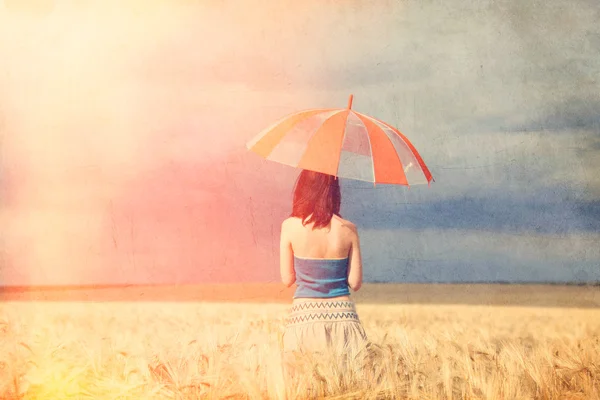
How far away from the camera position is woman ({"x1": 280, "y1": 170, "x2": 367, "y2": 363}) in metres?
3.77

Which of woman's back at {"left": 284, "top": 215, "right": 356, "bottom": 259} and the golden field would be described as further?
the golden field

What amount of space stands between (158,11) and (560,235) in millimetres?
3061

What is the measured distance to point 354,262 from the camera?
3816mm

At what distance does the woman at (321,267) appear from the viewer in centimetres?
377

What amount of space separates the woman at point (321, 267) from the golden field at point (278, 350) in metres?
0.17

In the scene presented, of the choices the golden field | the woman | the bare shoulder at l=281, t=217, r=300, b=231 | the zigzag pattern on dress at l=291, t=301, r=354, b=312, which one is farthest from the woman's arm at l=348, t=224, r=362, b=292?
the golden field

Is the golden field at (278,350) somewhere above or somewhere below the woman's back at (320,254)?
below

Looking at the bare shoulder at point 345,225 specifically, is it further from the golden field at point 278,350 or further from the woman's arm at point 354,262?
the golden field at point 278,350

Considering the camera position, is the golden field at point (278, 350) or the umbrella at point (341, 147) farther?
the golden field at point (278, 350)

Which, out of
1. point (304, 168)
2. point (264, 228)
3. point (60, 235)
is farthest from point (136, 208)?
point (304, 168)

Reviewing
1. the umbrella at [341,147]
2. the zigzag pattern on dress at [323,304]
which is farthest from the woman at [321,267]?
the umbrella at [341,147]

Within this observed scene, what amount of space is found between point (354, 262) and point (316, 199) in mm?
383

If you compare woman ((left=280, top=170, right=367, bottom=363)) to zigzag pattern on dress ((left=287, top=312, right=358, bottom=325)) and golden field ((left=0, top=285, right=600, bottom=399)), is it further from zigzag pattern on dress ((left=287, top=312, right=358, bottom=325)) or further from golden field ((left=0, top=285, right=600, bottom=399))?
golden field ((left=0, top=285, right=600, bottom=399))

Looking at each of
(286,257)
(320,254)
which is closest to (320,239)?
(320,254)
